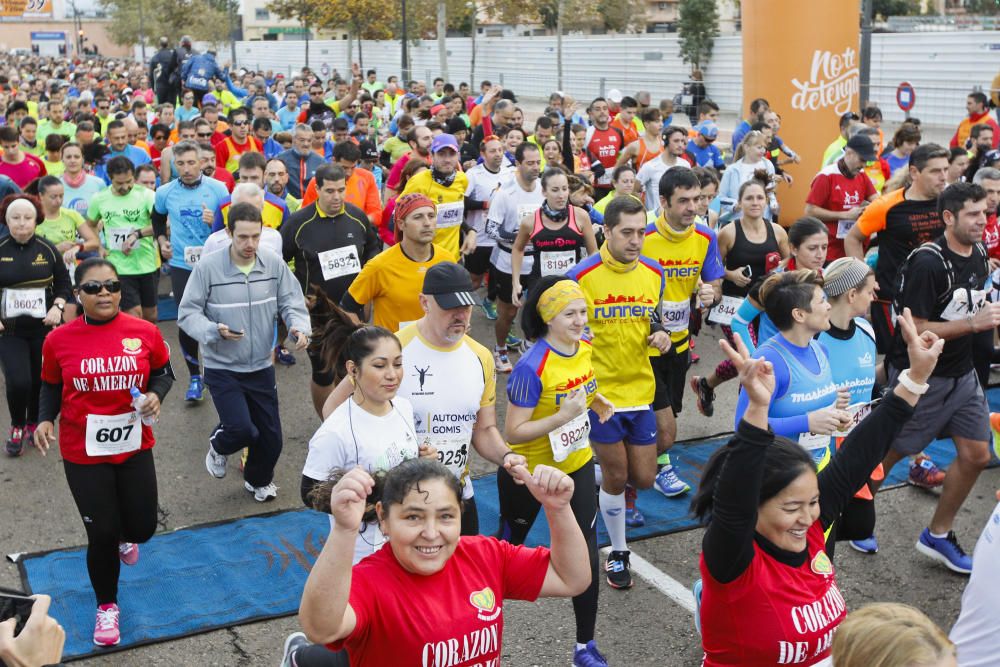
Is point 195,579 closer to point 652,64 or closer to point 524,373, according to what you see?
point 524,373

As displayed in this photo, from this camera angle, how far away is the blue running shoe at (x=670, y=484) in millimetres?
7383

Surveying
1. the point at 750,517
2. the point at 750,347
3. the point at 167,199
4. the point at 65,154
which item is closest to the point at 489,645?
the point at 750,517

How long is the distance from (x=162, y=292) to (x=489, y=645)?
11418 millimetres

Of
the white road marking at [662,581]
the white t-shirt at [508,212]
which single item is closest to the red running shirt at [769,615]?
the white road marking at [662,581]

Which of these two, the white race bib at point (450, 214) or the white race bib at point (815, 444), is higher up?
the white race bib at point (450, 214)

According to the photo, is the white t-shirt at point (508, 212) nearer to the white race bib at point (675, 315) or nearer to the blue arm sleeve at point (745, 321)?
the white race bib at point (675, 315)

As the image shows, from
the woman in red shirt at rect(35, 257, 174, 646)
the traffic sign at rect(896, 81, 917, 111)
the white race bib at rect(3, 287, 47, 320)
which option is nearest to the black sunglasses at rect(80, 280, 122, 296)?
the woman in red shirt at rect(35, 257, 174, 646)

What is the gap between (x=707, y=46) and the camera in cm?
3681

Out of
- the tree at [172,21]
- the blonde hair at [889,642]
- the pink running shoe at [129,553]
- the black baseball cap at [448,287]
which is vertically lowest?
the pink running shoe at [129,553]

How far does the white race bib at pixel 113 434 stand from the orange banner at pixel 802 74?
1048 centimetres

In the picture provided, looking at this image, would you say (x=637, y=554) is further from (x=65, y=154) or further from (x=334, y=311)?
(x=65, y=154)

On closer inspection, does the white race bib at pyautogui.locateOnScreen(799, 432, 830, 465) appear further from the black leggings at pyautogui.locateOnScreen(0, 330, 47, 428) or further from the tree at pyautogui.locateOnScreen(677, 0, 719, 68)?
the tree at pyautogui.locateOnScreen(677, 0, 719, 68)

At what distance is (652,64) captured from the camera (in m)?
39.0

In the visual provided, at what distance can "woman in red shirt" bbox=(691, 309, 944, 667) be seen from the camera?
328cm
